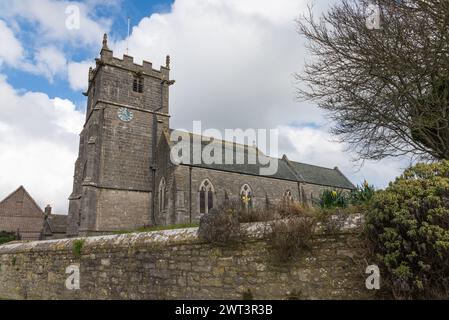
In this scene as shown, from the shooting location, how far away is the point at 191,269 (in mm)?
6777

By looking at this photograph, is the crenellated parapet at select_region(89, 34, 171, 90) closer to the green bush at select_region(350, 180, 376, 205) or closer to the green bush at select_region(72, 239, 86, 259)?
the green bush at select_region(72, 239, 86, 259)

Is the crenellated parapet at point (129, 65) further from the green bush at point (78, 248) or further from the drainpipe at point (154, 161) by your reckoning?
the green bush at point (78, 248)

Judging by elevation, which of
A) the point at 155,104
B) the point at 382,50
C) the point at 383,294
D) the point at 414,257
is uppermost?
the point at 155,104

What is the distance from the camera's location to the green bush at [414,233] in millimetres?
4047

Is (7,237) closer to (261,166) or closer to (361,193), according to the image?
(261,166)

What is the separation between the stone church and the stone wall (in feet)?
37.4

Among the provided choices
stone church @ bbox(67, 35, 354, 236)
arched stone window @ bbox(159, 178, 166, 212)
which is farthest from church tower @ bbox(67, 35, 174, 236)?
arched stone window @ bbox(159, 178, 166, 212)

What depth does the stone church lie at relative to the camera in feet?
72.2

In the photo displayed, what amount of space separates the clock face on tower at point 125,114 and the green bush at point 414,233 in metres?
22.4

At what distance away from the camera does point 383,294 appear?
4.56 metres

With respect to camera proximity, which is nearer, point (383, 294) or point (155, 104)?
point (383, 294)
